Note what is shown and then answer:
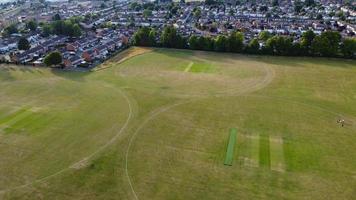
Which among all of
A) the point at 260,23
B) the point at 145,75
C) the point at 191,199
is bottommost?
the point at 191,199

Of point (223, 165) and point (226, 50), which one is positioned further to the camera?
point (226, 50)

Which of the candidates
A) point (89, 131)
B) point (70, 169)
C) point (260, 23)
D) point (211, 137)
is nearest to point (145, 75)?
point (89, 131)

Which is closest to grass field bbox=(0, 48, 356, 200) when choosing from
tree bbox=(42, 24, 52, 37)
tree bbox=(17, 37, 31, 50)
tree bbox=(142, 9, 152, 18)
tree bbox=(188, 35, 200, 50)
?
tree bbox=(188, 35, 200, 50)

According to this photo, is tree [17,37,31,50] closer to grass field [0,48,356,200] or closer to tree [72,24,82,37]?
tree [72,24,82,37]

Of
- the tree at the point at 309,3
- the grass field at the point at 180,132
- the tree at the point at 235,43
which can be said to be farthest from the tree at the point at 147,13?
the tree at the point at 309,3

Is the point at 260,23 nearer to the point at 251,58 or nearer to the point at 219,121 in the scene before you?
the point at 251,58

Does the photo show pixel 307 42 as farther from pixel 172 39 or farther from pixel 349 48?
pixel 172 39
